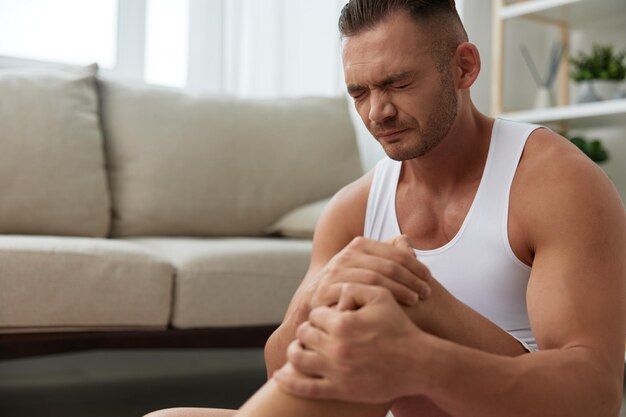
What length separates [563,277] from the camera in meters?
1.05

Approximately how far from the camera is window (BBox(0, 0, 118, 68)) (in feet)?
9.58

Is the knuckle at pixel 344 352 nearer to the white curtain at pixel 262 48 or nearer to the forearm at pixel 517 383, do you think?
the forearm at pixel 517 383

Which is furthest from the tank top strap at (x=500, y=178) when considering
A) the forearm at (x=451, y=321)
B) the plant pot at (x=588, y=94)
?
the plant pot at (x=588, y=94)

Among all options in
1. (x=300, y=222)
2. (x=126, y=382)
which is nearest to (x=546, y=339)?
(x=300, y=222)

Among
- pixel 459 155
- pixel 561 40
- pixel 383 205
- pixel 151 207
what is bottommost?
pixel 151 207

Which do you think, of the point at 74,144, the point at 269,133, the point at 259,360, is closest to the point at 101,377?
the point at 259,360

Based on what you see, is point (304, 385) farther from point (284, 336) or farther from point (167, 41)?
point (167, 41)

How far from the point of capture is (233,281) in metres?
2.09

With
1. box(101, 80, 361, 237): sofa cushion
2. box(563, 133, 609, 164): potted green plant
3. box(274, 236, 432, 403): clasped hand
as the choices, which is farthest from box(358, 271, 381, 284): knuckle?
box(563, 133, 609, 164): potted green plant

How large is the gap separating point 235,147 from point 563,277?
174cm

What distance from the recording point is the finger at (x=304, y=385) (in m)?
0.89

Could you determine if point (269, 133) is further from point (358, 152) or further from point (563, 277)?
point (563, 277)

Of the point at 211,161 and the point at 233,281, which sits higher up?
the point at 211,161

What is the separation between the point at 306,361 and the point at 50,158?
1649 millimetres
